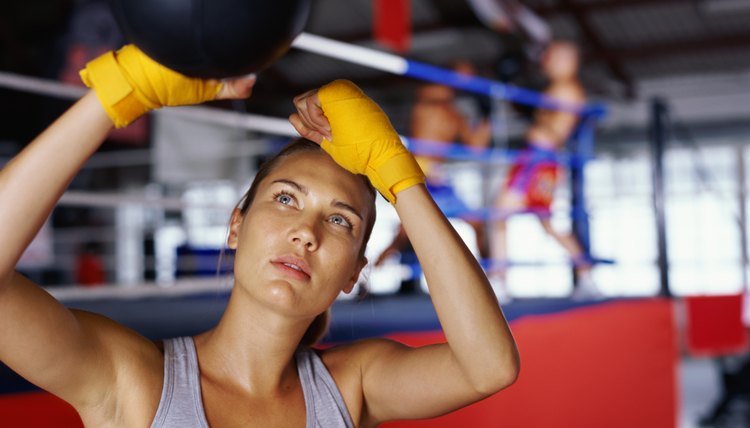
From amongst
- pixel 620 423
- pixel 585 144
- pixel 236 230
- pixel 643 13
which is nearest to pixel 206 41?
pixel 236 230

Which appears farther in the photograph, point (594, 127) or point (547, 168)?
point (594, 127)

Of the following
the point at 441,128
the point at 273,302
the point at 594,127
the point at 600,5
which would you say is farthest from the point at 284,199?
the point at 600,5

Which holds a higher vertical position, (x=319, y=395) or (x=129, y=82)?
(x=129, y=82)

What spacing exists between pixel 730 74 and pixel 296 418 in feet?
28.9

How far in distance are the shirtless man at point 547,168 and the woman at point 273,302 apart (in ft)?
7.17

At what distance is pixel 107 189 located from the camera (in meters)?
10.4

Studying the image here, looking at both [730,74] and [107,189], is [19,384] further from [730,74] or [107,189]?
[107,189]

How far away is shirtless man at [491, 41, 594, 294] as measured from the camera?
312 centimetres

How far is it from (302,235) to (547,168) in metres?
2.58

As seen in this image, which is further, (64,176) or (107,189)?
(107,189)

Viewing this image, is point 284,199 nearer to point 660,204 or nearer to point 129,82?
point 129,82

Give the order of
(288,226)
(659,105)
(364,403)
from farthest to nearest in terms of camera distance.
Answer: (659,105) → (364,403) → (288,226)

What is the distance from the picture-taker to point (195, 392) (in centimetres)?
79

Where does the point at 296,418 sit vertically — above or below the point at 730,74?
below
